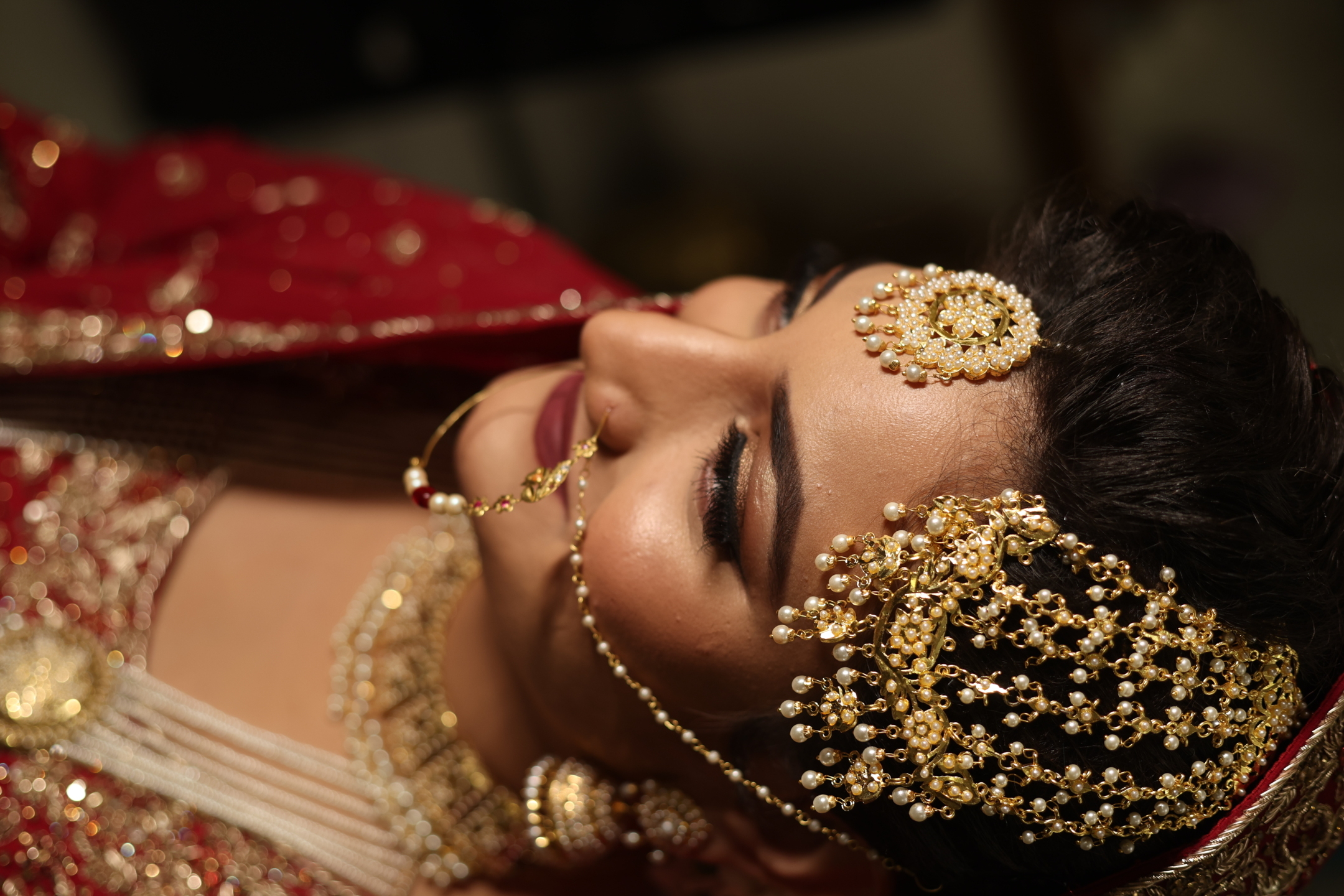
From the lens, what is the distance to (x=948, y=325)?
875 millimetres

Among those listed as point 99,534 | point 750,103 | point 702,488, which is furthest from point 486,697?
point 750,103

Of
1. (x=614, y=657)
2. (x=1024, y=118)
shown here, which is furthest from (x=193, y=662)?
(x=1024, y=118)

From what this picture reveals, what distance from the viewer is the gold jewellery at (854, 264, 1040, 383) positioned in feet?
2.76

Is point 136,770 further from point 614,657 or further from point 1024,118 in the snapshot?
point 1024,118

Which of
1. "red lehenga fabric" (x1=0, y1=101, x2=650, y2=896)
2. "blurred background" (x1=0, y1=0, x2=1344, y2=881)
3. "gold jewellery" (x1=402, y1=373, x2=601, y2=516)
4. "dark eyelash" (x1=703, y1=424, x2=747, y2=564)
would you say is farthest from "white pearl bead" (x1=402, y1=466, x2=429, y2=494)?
"blurred background" (x1=0, y1=0, x2=1344, y2=881)

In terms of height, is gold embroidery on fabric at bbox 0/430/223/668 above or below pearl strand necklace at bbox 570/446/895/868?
below

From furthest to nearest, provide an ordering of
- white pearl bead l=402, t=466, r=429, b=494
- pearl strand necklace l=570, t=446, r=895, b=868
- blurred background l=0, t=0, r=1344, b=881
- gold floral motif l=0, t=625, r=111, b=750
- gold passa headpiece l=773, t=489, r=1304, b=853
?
blurred background l=0, t=0, r=1344, b=881 → gold floral motif l=0, t=625, r=111, b=750 → white pearl bead l=402, t=466, r=429, b=494 → pearl strand necklace l=570, t=446, r=895, b=868 → gold passa headpiece l=773, t=489, r=1304, b=853

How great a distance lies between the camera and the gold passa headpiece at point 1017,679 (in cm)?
81

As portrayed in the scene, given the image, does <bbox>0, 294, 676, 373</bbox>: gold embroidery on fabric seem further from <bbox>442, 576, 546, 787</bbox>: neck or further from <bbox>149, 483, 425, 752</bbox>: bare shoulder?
<bbox>442, 576, 546, 787</bbox>: neck

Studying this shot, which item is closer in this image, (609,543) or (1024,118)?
(609,543)

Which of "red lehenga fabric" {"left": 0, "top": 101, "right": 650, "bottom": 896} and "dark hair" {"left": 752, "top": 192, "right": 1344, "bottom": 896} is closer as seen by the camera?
"dark hair" {"left": 752, "top": 192, "right": 1344, "bottom": 896}

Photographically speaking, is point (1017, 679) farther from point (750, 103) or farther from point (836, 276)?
point (750, 103)

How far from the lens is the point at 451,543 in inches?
51.9

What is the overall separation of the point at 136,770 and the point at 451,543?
0.47m
